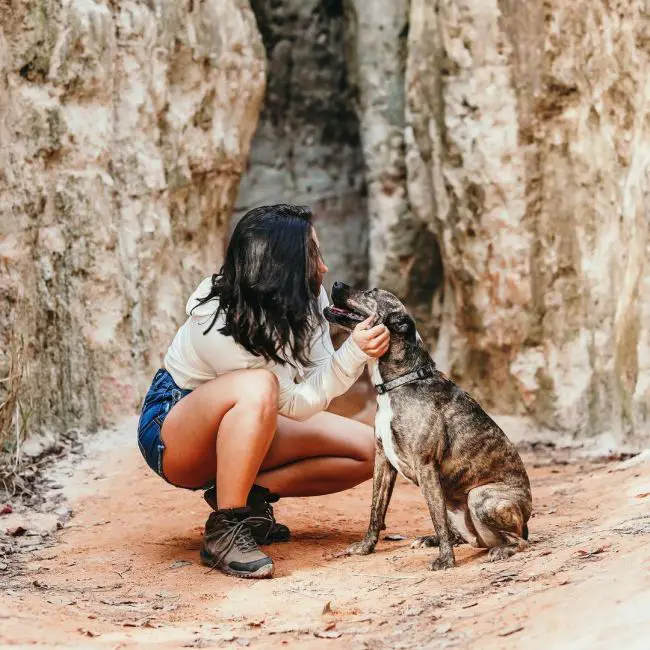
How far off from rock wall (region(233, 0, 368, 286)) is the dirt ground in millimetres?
4741

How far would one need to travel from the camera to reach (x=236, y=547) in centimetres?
414

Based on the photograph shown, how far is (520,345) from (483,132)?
181 centimetres

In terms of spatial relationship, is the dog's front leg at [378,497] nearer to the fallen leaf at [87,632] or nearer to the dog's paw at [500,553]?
the dog's paw at [500,553]

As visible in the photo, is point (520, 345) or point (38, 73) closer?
point (38, 73)

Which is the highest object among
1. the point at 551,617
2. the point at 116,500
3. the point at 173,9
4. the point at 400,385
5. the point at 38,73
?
the point at 173,9

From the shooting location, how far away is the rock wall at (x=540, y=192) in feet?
23.8

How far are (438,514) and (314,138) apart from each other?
271 inches

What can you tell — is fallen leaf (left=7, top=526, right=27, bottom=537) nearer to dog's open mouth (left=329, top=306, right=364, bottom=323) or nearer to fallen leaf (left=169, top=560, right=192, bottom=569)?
fallen leaf (left=169, top=560, right=192, bottom=569)

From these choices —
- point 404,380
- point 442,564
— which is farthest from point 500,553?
point 404,380

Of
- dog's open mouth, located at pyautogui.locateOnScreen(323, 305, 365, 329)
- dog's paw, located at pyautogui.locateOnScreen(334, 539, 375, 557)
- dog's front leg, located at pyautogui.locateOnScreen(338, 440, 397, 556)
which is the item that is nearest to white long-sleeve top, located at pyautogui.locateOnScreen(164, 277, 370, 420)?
dog's open mouth, located at pyautogui.locateOnScreen(323, 305, 365, 329)

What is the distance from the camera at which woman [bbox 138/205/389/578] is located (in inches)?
162

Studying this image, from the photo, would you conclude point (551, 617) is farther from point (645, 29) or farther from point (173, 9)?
point (173, 9)

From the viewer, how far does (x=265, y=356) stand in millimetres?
4164

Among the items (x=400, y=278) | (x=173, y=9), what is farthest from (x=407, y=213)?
(x=173, y=9)
